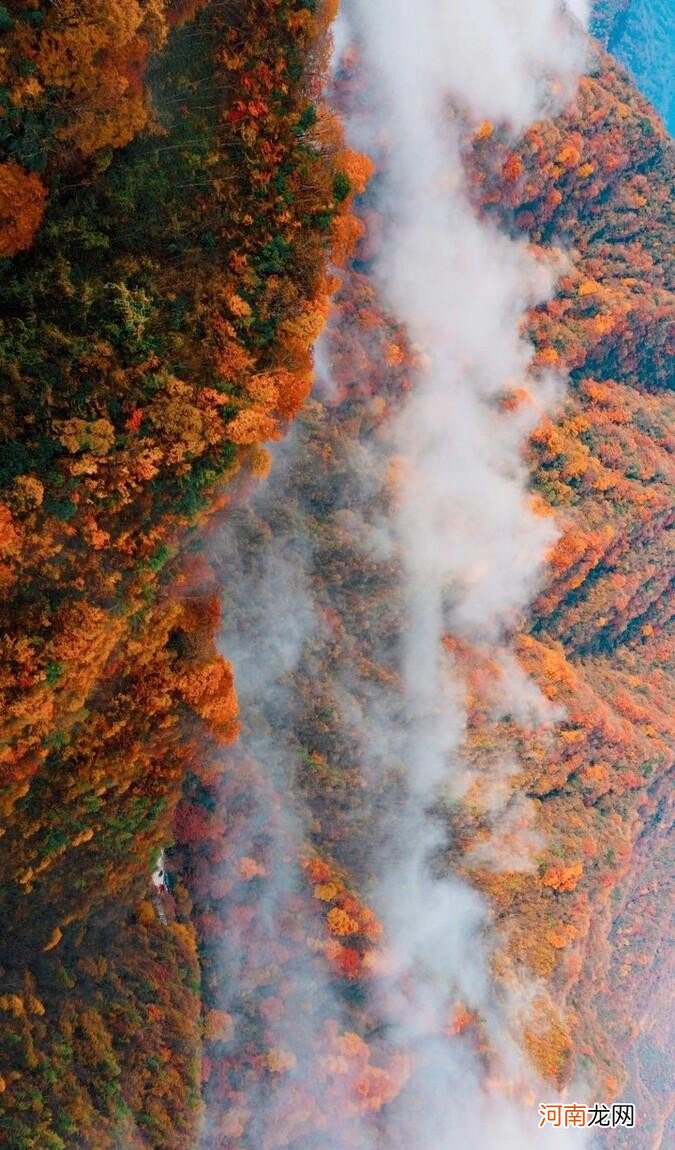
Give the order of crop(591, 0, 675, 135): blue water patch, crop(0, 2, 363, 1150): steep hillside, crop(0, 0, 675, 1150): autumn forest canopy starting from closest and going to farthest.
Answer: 1. crop(0, 2, 363, 1150): steep hillside
2. crop(0, 0, 675, 1150): autumn forest canopy
3. crop(591, 0, 675, 135): blue water patch

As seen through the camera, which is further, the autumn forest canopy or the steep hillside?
the autumn forest canopy

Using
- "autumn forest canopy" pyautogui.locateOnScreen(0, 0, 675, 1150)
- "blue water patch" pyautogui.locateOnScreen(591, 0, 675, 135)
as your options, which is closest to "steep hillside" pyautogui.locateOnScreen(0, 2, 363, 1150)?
"autumn forest canopy" pyautogui.locateOnScreen(0, 0, 675, 1150)

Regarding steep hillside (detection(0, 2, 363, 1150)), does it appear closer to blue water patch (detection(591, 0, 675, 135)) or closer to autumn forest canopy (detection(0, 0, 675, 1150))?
autumn forest canopy (detection(0, 0, 675, 1150))

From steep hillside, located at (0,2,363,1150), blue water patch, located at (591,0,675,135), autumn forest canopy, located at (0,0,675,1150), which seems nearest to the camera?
steep hillside, located at (0,2,363,1150)

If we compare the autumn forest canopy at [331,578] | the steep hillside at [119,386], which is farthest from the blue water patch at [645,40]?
the steep hillside at [119,386]

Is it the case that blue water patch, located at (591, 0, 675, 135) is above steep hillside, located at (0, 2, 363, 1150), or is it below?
above

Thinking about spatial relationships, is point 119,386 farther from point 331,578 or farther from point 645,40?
point 645,40
